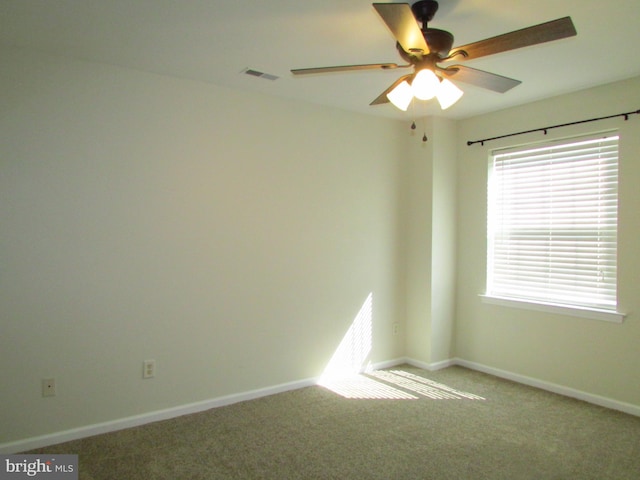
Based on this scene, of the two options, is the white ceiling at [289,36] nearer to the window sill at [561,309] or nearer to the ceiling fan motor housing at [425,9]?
the ceiling fan motor housing at [425,9]

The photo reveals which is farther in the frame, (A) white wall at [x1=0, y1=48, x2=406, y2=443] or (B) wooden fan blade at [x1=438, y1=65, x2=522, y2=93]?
(A) white wall at [x1=0, y1=48, x2=406, y2=443]

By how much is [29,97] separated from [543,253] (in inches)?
153

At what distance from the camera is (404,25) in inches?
68.8

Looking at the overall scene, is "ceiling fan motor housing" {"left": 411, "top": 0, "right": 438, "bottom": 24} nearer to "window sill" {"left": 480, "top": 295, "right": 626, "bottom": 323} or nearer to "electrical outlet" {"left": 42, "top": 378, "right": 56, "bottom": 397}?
"window sill" {"left": 480, "top": 295, "right": 626, "bottom": 323}

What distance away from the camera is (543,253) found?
3.81m

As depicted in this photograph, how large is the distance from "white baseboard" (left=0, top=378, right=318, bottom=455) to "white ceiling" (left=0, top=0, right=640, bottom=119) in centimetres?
230

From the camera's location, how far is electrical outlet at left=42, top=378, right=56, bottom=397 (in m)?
2.71

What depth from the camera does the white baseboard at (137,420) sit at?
265cm

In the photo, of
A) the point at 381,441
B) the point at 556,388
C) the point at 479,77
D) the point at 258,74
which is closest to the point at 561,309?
the point at 556,388

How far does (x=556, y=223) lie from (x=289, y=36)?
2628 millimetres

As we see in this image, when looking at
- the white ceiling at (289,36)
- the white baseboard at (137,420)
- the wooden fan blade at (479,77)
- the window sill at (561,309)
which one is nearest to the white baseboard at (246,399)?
the white baseboard at (137,420)

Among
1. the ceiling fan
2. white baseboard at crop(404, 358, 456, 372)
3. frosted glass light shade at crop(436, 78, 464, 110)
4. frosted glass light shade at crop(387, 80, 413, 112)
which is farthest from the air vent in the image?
white baseboard at crop(404, 358, 456, 372)

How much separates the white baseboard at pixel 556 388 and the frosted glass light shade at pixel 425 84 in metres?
2.78
